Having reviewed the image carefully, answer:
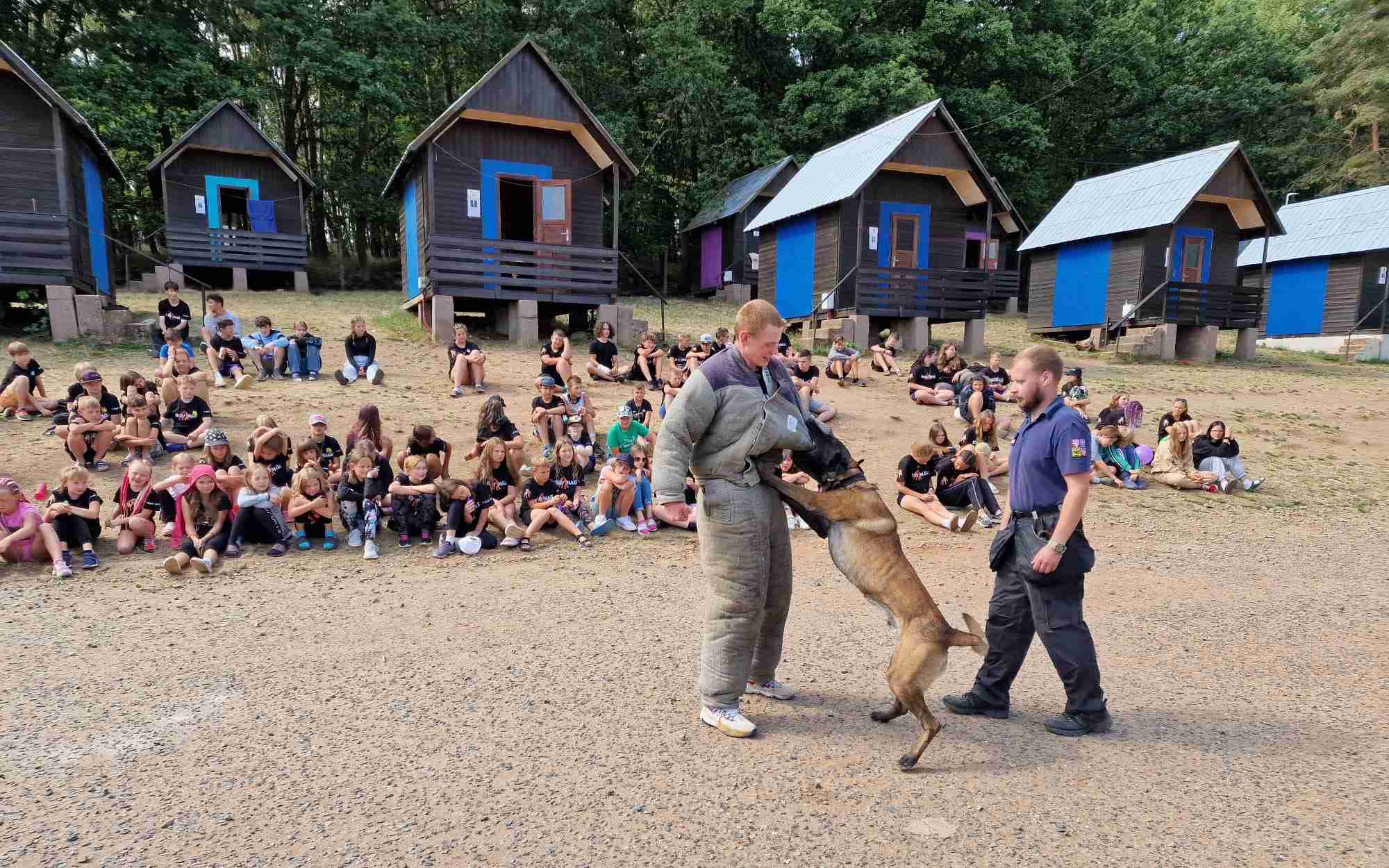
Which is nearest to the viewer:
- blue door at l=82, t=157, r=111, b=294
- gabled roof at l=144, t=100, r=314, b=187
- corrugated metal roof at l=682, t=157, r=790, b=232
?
blue door at l=82, t=157, r=111, b=294

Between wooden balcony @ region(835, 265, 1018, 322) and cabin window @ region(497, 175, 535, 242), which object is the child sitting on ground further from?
wooden balcony @ region(835, 265, 1018, 322)

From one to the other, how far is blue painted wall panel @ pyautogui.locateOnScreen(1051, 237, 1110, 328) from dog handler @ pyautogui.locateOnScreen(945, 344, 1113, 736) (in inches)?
841

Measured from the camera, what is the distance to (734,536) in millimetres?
3721

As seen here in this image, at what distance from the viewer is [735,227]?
1116 inches

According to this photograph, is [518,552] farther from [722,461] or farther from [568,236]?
[568,236]

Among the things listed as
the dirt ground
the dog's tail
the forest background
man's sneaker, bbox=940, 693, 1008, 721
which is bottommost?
the dirt ground

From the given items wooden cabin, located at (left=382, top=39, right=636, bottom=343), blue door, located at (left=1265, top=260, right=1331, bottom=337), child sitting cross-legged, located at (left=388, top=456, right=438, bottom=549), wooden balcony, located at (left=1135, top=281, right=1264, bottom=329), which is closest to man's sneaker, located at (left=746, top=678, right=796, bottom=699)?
child sitting cross-legged, located at (left=388, top=456, right=438, bottom=549)

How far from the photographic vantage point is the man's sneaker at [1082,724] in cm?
379

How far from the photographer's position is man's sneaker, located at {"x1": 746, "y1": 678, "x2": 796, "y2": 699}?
416 centimetres

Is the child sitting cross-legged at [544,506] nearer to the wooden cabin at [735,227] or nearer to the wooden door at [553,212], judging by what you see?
the wooden door at [553,212]

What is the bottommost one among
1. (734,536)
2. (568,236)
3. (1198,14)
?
(734,536)

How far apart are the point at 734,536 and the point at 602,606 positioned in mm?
2275

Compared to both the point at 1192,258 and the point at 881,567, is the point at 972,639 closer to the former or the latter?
the point at 881,567

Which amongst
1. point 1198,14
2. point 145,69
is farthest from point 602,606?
point 1198,14
